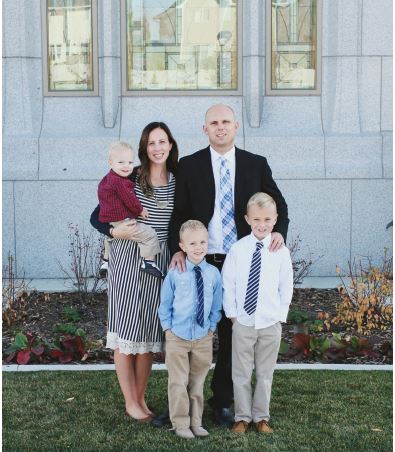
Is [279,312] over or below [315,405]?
over

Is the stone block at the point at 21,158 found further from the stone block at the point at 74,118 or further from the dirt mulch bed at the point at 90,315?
the dirt mulch bed at the point at 90,315

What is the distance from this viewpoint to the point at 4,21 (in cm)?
1098

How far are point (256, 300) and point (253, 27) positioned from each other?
Answer: 6.61 metres

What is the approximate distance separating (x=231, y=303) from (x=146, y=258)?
642 millimetres

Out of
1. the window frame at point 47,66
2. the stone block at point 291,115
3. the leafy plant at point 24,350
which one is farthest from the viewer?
the window frame at point 47,66

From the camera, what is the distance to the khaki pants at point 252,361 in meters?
5.21

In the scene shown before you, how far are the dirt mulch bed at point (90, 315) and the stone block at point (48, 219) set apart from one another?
1291 mm

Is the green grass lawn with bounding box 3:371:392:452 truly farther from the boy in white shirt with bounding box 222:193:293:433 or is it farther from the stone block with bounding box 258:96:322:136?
the stone block with bounding box 258:96:322:136

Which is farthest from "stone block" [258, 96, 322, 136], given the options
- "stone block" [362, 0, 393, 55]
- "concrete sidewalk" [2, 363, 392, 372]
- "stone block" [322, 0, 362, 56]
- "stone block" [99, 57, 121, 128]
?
"concrete sidewalk" [2, 363, 392, 372]

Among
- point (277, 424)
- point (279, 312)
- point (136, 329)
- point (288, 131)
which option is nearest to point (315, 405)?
point (277, 424)

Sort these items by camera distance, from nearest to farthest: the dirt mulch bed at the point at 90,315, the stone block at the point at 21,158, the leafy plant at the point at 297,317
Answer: the dirt mulch bed at the point at 90,315
the leafy plant at the point at 297,317
the stone block at the point at 21,158

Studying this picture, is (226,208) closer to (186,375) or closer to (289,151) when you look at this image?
(186,375)

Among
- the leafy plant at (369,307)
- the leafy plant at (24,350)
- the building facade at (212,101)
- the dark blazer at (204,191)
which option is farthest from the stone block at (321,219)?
the dark blazer at (204,191)

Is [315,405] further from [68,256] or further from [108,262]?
[68,256]
